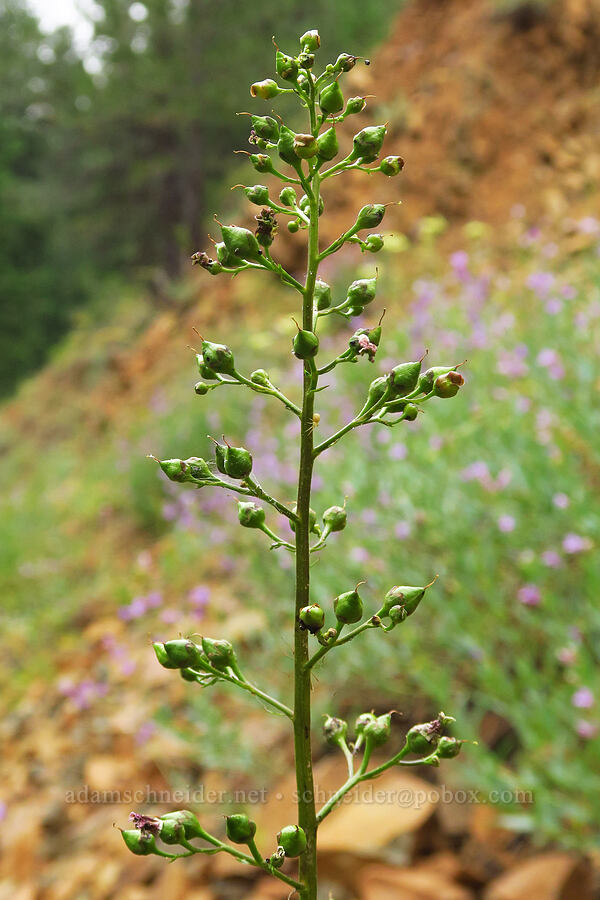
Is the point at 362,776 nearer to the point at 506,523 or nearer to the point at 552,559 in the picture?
the point at 552,559

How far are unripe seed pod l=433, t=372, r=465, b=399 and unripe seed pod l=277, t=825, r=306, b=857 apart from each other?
18.6 inches

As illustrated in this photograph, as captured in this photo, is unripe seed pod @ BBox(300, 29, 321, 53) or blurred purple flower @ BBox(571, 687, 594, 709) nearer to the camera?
unripe seed pod @ BBox(300, 29, 321, 53)

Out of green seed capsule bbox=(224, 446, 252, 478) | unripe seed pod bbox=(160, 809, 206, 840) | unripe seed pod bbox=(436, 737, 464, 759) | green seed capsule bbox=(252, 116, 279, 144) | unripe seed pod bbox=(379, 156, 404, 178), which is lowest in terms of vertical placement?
unripe seed pod bbox=(160, 809, 206, 840)

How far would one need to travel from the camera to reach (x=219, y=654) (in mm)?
951

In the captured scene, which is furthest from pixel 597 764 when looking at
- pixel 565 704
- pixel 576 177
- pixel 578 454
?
pixel 576 177

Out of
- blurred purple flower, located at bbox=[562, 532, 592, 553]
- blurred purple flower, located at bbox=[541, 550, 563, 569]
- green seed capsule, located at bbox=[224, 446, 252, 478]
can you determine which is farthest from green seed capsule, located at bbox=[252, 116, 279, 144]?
blurred purple flower, located at bbox=[541, 550, 563, 569]

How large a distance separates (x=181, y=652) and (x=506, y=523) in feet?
9.95

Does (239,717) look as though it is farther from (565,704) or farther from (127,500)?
(127,500)

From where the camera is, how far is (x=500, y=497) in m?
4.08

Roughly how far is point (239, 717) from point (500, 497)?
207cm

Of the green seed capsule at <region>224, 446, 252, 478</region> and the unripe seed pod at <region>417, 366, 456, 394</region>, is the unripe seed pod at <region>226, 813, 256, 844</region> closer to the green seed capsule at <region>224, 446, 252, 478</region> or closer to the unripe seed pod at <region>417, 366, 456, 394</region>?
the green seed capsule at <region>224, 446, 252, 478</region>

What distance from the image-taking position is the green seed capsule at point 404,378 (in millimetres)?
932

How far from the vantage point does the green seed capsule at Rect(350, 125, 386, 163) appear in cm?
96

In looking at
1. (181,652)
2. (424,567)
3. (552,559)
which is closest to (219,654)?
(181,652)
